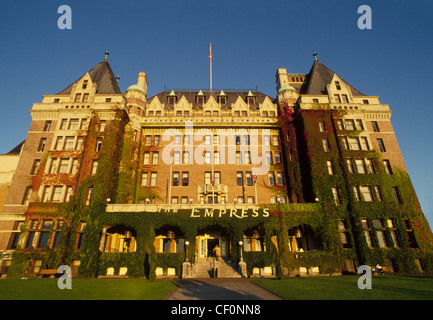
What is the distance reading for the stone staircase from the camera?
2813 centimetres

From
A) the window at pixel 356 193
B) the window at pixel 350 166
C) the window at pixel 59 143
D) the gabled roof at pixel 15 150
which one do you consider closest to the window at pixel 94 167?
the window at pixel 59 143

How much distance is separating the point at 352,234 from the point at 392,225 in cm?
686

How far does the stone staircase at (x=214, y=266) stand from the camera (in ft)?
92.3

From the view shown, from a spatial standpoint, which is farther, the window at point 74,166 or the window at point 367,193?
the window at point 74,166

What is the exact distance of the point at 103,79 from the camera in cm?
4531

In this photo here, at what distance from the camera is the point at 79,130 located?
38906 millimetres

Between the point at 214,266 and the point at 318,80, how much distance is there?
40.1 m

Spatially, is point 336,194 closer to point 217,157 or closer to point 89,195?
point 217,157

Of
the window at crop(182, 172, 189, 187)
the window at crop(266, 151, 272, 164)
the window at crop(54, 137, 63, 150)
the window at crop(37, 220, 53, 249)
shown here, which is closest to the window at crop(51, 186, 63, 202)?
the window at crop(37, 220, 53, 249)

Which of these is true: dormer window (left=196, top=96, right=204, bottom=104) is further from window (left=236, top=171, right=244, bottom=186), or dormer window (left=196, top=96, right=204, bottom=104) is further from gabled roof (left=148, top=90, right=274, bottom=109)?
Answer: window (left=236, top=171, right=244, bottom=186)

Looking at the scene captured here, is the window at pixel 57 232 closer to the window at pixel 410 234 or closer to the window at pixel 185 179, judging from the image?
the window at pixel 185 179

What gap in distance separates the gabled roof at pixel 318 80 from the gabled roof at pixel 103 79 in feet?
123
